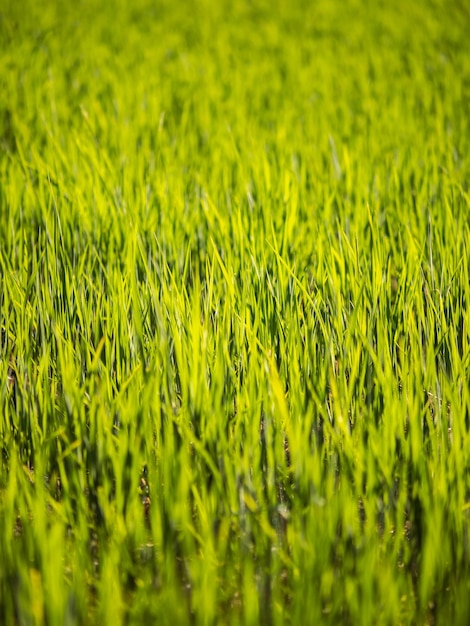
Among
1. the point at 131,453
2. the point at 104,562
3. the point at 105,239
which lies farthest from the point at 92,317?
the point at 104,562

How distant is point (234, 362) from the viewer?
129cm

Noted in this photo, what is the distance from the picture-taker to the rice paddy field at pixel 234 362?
848mm

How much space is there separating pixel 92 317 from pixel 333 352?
57cm

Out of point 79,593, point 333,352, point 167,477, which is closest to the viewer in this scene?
point 79,593

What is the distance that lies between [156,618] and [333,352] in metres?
0.63

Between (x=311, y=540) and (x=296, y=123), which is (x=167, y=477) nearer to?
(x=311, y=540)

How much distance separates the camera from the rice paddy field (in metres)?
0.85

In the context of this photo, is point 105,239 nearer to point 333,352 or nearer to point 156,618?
point 333,352

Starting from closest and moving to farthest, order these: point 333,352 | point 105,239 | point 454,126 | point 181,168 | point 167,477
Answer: point 167,477, point 333,352, point 105,239, point 181,168, point 454,126

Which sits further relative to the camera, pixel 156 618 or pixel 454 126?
→ pixel 454 126

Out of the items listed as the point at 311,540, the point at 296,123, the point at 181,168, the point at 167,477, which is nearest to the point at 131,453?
the point at 167,477

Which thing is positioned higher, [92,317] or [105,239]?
[105,239]

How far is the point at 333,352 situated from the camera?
1.25 metres

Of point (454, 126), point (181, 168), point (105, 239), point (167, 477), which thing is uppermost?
point (454, 126)
